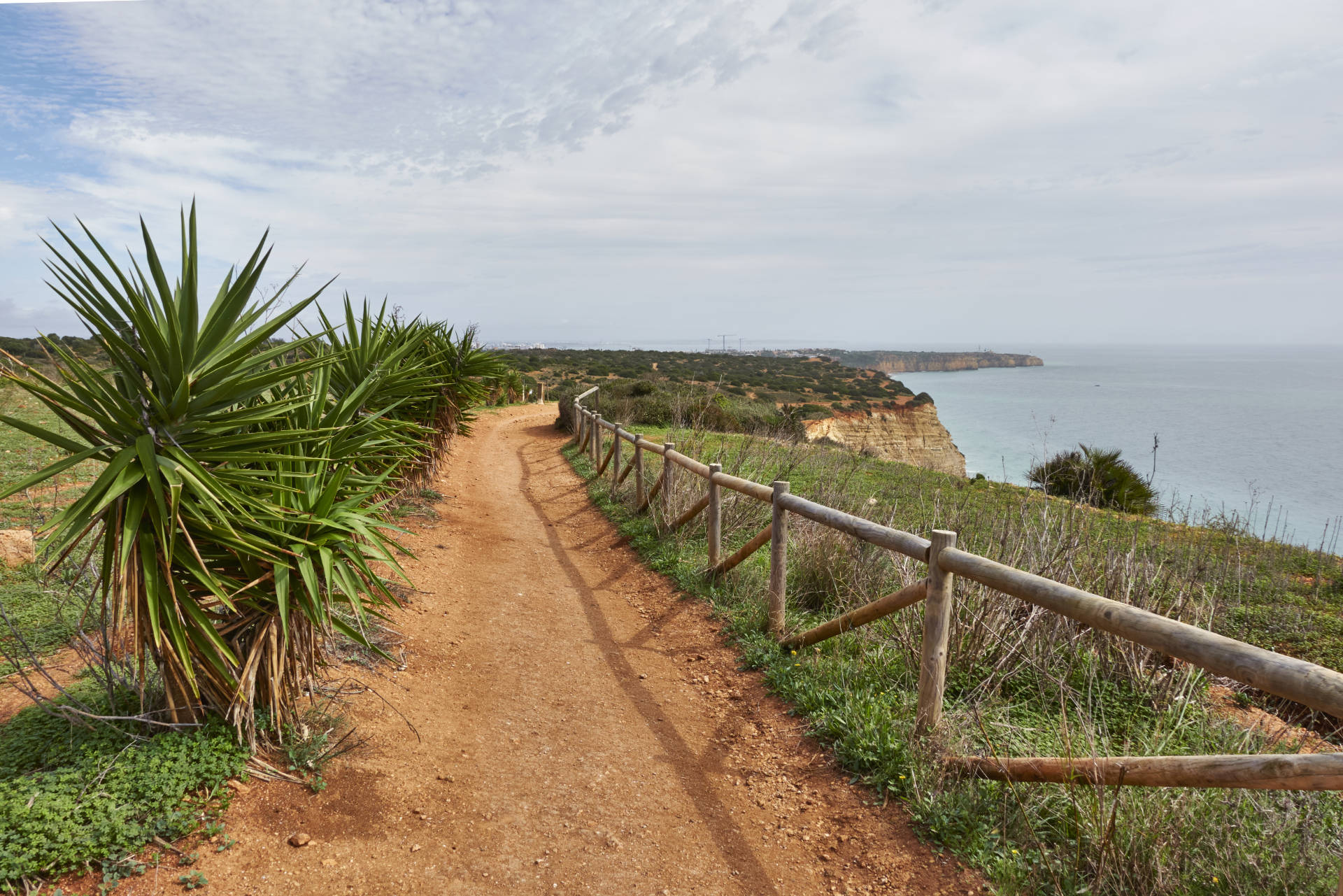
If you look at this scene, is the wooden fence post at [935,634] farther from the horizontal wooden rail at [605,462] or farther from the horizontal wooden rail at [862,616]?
the horizontal wooden rail at [605,462]

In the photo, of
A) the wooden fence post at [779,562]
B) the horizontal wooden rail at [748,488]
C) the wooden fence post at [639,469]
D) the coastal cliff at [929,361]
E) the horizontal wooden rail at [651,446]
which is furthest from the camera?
the coastal cliff at [929,361]

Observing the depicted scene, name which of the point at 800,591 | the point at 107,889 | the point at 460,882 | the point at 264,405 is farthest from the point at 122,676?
the point at 800,591

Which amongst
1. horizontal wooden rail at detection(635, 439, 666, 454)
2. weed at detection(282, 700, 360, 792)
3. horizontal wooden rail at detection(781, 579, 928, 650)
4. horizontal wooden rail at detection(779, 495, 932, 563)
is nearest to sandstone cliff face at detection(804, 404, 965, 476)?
horizontal wooden rail at detection(635, 439, 666, 454)

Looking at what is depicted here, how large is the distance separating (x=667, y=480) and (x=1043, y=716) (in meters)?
5.22

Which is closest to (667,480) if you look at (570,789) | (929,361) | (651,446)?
(651,446)

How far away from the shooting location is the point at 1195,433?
4306cm

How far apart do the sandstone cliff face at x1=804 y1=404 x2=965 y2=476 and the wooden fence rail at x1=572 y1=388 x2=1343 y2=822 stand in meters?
29.4

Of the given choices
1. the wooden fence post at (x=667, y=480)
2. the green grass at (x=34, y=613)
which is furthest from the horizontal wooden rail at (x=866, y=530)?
the green grass at (x=34, y=613)

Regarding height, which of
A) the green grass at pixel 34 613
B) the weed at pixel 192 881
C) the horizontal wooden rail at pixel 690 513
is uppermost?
the horizontal wooden rail at pixel 690 513

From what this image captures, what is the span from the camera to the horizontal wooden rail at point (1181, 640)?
212 centimetres

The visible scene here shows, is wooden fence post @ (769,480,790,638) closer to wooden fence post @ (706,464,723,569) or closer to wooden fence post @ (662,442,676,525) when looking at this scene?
wooden fence post @ (706,464,723,569)

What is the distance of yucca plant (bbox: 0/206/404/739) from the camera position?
9.95 feet

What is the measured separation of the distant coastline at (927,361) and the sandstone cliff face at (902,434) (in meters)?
86.1

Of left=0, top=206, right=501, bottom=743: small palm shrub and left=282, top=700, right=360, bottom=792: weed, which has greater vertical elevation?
left=0, top=206, right=501, bottom=743: small palm shrub
